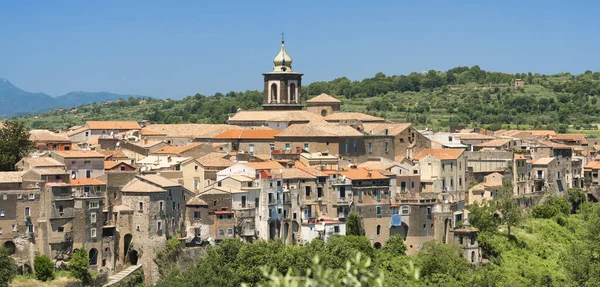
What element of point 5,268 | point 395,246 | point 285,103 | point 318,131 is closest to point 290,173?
point 395,246

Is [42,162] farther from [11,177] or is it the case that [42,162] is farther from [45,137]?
[45,137]

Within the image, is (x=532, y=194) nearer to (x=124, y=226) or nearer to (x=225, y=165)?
(x=225, y=165)

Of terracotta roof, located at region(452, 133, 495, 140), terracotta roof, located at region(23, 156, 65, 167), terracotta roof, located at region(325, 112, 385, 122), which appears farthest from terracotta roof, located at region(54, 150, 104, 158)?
terracotta roof, located at region(452, 133, 495, 140)

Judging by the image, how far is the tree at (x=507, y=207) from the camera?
67.9m

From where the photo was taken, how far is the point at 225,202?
186 feet

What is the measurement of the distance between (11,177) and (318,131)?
21.6 m

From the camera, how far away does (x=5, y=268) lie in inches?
1925

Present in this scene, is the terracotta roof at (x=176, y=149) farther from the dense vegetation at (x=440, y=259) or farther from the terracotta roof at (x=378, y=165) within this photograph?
the dense vegetation at (x=440, y=259)

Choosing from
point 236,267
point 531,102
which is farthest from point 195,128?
point 531,102

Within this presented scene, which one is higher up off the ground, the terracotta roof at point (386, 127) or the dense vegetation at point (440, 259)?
the terracotta roof at point (386, 127)

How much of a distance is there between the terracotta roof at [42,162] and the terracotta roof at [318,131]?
54.8 feet

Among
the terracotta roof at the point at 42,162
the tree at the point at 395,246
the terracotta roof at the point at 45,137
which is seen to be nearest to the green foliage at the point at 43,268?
the terracotta roof at the point at 42,162

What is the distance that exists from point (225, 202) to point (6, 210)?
10940 mm

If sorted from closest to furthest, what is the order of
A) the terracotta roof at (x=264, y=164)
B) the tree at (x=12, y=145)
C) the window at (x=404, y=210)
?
1. the tree at (x=12, y=145)
2. the terracotta roof at (x=264, y=164)
3. the window at (x=404, y=210)
